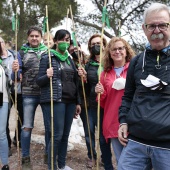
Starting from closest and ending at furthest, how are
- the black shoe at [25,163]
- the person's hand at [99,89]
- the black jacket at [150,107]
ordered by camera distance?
the black jacket at [150,107]
the person's hand at [99,89]
the black shoe at [25,163]

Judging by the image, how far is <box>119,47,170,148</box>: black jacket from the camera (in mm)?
1695

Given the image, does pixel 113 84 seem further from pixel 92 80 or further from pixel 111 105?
pixel 92 80

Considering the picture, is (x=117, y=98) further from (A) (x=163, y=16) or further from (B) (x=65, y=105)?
(A) (x=163, y=16)

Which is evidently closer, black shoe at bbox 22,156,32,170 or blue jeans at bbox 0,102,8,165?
blue jeans at bbox 0,102,8,165

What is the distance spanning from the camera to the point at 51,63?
129 inches

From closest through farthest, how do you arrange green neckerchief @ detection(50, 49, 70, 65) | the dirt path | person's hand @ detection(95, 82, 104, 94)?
person's hand @ detection(95, 82, 104, 94) → green neckerchief @ detection(50, 49, 70, 65) → the dirt path

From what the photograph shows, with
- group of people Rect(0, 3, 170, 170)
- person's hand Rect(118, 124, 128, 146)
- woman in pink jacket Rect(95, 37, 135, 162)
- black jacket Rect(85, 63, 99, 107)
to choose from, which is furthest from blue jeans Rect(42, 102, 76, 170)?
person's hand Rect(118, 124, 128, 146)

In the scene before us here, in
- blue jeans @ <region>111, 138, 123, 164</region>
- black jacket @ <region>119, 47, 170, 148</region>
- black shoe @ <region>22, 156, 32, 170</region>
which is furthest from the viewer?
black shoe @ <region>22, 156, 32, 170</region>

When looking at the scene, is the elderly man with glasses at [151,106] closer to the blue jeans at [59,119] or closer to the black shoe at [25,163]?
the blue jeans at [59,119]

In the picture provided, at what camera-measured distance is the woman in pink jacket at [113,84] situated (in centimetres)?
278

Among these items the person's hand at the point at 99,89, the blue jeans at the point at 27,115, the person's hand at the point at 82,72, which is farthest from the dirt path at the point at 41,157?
the person's hand at the point at 99,89

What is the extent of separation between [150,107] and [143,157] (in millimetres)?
328

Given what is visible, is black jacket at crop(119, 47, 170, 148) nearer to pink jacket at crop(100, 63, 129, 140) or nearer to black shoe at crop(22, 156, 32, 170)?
pink jacket at crop(100, 63, 129, 140)

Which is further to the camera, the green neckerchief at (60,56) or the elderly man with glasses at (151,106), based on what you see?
the green neckerchief at (60,56)
